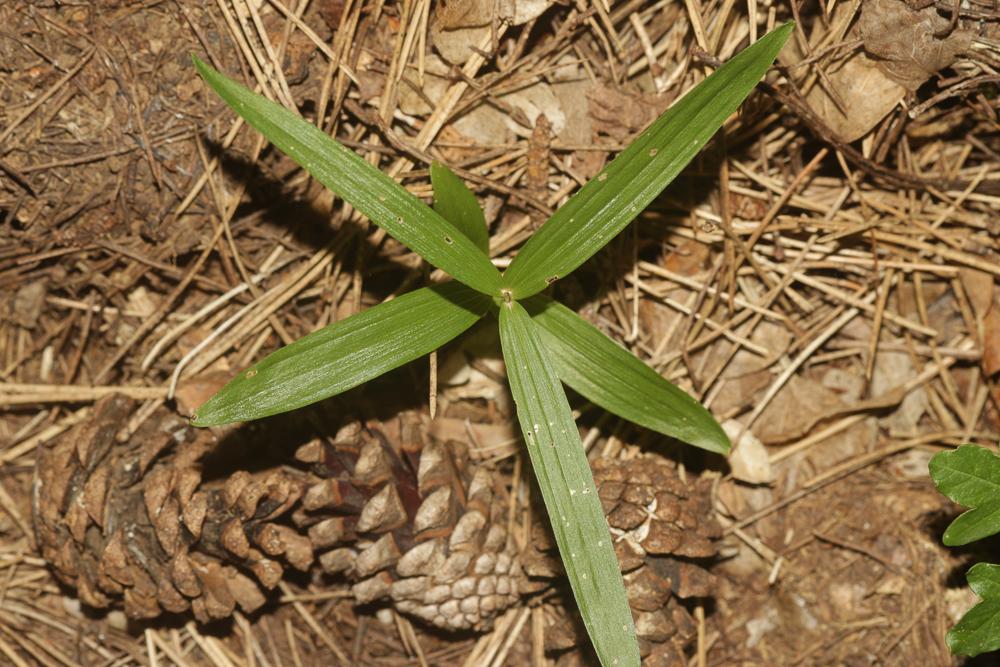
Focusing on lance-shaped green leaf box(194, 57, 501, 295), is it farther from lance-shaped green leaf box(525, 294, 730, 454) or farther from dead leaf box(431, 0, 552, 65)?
dead leaf box(431, 0, 552, 65)

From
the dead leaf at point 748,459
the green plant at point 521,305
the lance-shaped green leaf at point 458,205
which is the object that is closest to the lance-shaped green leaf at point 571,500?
the green plant at point 521,305

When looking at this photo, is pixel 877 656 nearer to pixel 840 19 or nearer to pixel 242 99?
pixel 840 19

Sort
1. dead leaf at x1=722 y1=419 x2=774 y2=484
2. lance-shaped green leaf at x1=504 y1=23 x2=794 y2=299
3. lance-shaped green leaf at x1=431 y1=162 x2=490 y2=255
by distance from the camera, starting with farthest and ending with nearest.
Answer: dead leaf at x1=722 y1=419 x2=774 y2=484 → lance-shaped green leaf at x1=431 y1=162 x2=490 y2=255 → lance-shaped green leaf at x1=504 y1=23 x2=794 y2=299

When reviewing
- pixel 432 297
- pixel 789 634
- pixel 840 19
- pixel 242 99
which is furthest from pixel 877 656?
pixel 242 99

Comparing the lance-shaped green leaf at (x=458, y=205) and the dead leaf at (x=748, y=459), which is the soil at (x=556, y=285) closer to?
the dead leaf at (x=748, y=459)

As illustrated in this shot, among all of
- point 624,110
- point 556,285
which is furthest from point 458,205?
point 624,110

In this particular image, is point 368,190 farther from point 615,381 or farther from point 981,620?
point 981,620

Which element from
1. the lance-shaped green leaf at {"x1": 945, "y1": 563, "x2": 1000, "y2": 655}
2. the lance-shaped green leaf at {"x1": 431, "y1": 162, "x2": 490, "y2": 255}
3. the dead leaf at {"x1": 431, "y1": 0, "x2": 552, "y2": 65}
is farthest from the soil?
the lance-shaped green leaf at {"x1": 945, "y1": 563, "x2": 1000, "y2": 655}
